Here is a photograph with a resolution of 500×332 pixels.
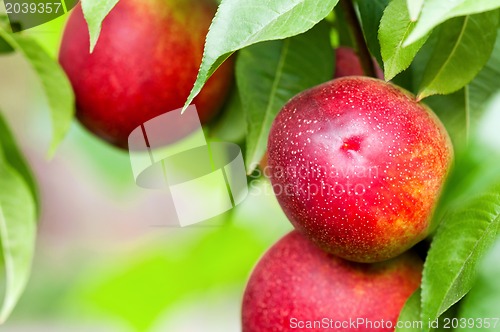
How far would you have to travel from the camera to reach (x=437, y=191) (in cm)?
60

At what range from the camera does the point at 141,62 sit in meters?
0.76

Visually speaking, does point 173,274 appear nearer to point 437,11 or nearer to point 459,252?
point 459,252

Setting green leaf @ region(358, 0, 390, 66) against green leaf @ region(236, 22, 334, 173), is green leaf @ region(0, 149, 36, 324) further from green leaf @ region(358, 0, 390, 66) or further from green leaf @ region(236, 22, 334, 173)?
green leaf @ region(358, 0, 390, 66)

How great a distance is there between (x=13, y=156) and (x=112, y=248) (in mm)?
960

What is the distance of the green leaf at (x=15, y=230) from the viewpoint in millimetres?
651

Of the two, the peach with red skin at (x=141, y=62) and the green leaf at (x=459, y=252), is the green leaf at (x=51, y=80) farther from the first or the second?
the green leaf at (x=459, y=252)

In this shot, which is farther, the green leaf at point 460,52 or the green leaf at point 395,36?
the green leaf at point 460,52

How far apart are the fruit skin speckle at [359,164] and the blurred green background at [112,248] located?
1.82 ft

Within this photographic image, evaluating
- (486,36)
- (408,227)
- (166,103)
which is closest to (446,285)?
(408,227)

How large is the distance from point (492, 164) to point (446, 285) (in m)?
0.12

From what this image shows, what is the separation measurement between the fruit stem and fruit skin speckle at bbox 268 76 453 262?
3.7 inches

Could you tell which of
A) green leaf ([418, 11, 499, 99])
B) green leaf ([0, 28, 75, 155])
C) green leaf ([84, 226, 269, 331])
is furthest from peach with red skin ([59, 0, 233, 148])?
green leaf ([84, 226, 269, 331])

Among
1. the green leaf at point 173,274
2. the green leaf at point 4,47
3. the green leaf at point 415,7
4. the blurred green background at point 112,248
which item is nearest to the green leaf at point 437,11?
the green leaf at point 415,7

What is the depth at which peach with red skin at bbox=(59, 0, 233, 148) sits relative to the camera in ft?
2.51
